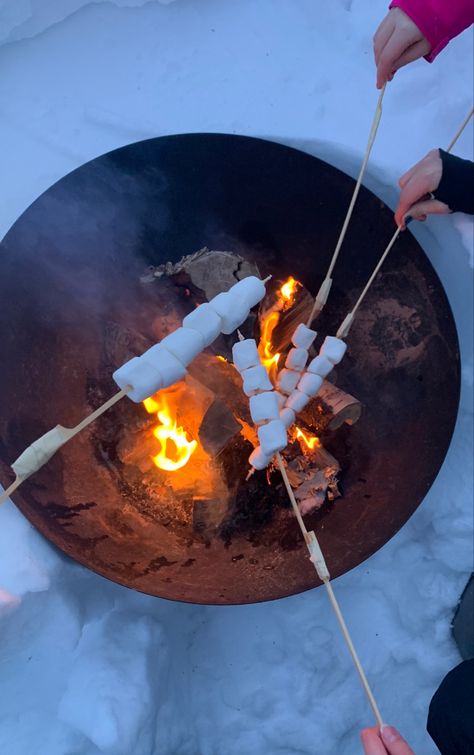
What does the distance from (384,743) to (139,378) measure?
101 cm

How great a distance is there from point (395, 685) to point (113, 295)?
77.0 inches

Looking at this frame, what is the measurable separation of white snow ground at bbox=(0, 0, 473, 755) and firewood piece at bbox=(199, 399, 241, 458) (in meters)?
0.78

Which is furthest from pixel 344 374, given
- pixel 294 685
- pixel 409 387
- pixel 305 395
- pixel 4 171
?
pixel 4 171

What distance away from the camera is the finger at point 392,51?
1797 mm

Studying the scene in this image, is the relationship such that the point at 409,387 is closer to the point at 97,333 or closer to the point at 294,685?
the point at 97,333

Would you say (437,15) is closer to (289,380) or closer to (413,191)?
(413,191)

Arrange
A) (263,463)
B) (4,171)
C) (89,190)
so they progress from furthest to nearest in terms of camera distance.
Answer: (4,171) → (89,190) → (263,463)

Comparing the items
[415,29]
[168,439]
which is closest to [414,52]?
[415,29]

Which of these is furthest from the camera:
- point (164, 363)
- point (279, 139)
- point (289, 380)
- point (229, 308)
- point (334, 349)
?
point (279, 139)

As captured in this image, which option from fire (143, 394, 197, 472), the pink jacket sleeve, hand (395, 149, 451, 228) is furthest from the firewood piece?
the pink jacket sleeve

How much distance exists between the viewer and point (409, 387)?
2104mm

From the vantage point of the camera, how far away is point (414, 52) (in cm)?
185

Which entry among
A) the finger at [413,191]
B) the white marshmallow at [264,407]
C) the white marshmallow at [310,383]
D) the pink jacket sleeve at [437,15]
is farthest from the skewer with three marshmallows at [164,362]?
the pink jacket sleeve at [437,15]

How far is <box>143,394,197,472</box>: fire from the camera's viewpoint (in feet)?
6.87
